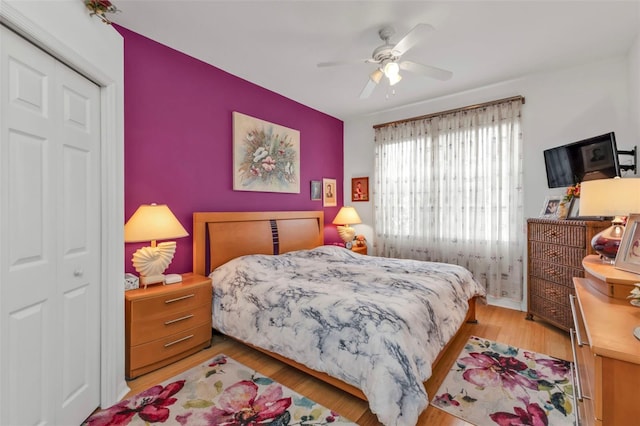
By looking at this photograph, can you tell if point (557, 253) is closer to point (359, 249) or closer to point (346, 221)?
point (359, 249)

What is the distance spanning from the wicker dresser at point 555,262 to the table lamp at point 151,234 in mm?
3505

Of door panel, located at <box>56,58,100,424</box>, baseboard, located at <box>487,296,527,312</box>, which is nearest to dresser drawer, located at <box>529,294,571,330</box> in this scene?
baseboard, located at <box>487,296,527,312</box>

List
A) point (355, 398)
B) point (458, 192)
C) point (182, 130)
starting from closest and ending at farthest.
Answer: point (355, 398) < point (182, 130) < point (458, 192)

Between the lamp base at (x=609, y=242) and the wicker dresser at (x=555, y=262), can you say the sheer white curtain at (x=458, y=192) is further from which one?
the lamp base at (x=609, y=242)

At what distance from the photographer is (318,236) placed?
438cm

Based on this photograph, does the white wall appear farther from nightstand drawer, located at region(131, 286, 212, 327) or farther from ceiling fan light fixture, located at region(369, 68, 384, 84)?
nightstand drawer, located at region(131, 286, 212, 327)

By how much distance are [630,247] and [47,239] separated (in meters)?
3.05

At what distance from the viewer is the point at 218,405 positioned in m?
1.86

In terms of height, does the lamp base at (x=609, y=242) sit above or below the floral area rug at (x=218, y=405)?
above

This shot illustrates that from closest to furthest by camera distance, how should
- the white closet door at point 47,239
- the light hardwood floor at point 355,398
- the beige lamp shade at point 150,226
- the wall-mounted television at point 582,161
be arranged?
1. the white closet door at point 47,239
2. the light hardwood floor at point 355,398
3. the beige lamp shade at point 150,226
4. the wall-mounted television at point 582,161

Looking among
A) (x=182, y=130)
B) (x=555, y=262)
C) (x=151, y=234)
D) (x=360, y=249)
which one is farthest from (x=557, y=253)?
(x=182, y=130)

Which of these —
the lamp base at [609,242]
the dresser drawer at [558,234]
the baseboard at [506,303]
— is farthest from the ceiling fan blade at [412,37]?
the baseboard at [506,303]

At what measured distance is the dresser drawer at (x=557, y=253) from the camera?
103 inches

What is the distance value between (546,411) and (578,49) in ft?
10.4
